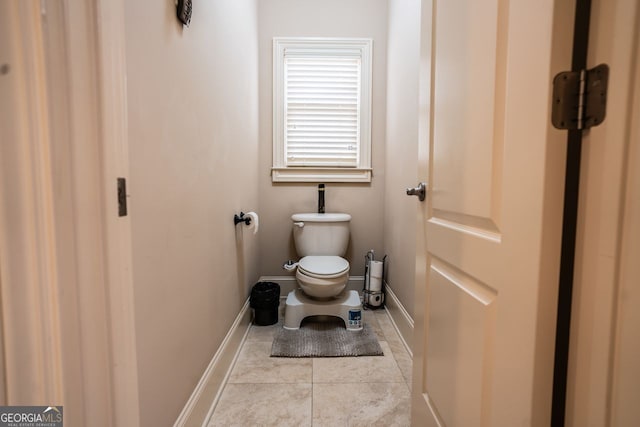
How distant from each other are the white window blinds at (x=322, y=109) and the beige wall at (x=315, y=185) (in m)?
0.16

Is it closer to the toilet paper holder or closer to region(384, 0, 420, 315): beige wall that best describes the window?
region(384, 0, 420, 315): beige wall

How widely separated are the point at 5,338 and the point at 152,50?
2.39ft

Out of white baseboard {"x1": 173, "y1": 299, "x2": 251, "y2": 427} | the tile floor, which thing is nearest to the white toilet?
the tile floor

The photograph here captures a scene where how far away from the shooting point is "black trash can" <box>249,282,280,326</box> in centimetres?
205

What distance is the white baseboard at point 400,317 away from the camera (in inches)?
66.4

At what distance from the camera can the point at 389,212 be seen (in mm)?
2324

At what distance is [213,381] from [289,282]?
4.23 feet

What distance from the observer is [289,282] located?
2.55 metres

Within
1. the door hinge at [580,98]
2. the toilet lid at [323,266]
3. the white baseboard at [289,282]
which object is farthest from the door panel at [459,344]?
the white baseboard at [289,282]

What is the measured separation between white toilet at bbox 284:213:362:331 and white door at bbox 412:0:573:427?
0.99m

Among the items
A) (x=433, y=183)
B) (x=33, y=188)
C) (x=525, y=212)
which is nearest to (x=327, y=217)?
(x=433, y=183)

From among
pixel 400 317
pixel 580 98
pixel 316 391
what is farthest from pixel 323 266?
pixel 580 98

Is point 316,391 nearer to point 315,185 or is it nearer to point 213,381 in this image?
point 213,381

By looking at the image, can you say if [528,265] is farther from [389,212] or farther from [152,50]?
[389,212]
